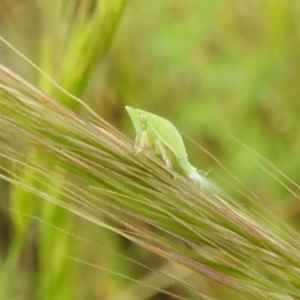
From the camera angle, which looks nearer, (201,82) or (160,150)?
(160,150)

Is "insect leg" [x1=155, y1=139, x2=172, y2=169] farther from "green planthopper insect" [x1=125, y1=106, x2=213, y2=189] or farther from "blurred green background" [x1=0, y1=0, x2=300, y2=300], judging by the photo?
"blurred green background" [x1=0, y1=0, x2=300, y2=300]

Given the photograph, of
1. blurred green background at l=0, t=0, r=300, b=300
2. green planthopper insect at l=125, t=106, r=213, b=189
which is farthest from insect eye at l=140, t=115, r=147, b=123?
blurred green background at l=0, t=0, r=300, b=300

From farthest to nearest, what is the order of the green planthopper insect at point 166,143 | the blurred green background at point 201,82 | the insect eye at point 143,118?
the blurred green background at point 201,82 → the insect eye at point 143,118 → the green planthopper insect at point 166,143

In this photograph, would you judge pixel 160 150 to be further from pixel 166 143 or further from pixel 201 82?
pixel 201 82

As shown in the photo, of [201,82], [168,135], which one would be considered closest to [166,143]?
[168,135]

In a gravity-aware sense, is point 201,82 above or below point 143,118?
above

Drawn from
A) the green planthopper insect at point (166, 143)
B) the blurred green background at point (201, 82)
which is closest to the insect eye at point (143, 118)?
the green planthopper insect at point (166, 143)

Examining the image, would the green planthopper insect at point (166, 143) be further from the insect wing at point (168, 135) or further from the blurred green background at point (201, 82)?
the blurred green background at point (201, 82)

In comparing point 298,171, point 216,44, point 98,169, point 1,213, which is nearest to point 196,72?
point 216,44
